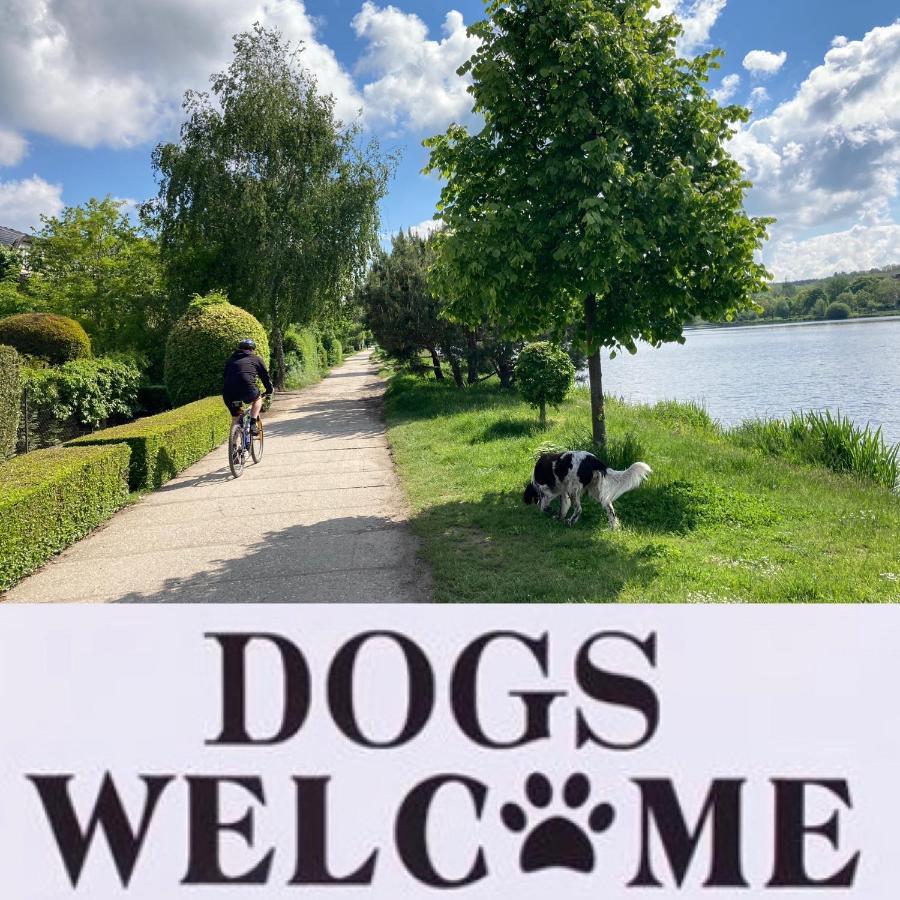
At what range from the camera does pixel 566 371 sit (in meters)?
9.77

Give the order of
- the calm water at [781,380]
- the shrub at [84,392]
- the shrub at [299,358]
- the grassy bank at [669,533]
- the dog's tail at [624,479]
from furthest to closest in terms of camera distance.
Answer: the shrub at [299,358], the calm water at [781,380], the shrub at [84,392], the dog's tail at [624,479], the grassy bank at [669,533]

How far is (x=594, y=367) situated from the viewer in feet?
20.9

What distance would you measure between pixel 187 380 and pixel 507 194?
33.0 feet

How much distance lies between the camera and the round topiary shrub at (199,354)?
1336 centimetres

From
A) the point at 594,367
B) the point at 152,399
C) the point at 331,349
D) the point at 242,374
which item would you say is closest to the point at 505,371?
the point at 152,399

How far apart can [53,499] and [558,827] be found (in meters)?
4.58

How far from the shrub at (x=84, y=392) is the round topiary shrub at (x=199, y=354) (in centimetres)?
80

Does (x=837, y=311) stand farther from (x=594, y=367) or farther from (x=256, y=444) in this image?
(x=256, y=444)

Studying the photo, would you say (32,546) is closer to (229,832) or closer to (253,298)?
(229,832)

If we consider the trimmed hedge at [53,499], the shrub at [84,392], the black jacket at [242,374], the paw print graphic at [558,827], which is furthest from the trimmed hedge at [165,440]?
the paw print graphic at [558,827]

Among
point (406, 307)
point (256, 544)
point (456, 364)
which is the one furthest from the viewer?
point (456, 364)

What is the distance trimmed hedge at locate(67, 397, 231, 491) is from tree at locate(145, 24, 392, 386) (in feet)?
25.6

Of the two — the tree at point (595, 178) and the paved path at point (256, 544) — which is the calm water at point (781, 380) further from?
the paved path at point (256, 544)

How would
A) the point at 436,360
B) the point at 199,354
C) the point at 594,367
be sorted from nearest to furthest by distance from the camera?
the point at 594,367 < the point at 199,354 < the point at 436,360
